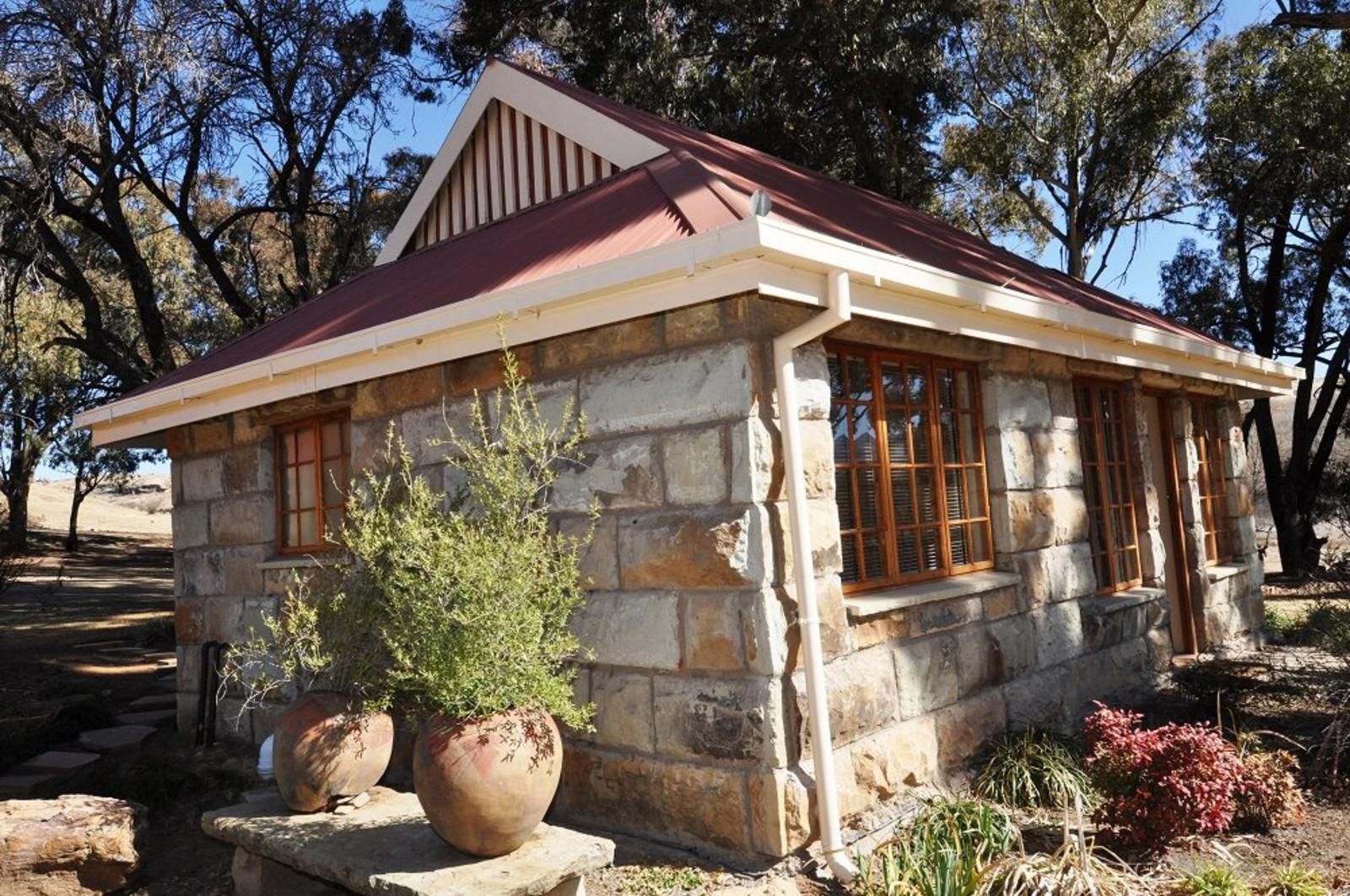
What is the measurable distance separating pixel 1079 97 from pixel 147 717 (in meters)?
14.0

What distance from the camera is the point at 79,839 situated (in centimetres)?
475

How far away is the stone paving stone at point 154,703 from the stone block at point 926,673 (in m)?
6.22

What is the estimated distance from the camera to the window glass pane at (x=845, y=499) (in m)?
5.26

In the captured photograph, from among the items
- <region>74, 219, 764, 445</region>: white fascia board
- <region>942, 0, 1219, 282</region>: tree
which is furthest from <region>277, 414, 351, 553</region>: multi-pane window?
<region>942, 0, 1219, 282</region>: tree

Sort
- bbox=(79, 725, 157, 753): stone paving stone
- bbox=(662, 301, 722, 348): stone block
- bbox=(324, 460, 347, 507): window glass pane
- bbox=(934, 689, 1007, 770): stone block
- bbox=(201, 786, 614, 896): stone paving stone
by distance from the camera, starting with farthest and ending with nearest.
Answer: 1. bbox=(79, 725, 157, 753): stone paving stone
2. bbox=(324, 460, 347, 507): window glass pane
3. bbox=(934, 689, 1007, 770): stone block
4. bbox=(662, 301, 722, 348): stone block
5. bbox=(201, 786, 614, 896): stone paving stone

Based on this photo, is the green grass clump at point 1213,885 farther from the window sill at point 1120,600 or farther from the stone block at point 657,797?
the window sill at point 1120,600

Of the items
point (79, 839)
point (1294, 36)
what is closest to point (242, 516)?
point (79, 839)

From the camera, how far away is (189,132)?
44.3ft

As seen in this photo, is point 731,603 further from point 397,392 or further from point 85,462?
point 85,462

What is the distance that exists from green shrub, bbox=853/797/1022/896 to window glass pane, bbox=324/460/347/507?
400 centimetres

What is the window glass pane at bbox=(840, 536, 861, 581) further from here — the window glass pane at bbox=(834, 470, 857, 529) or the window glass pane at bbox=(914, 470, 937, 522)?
the window glass pane at bbox=(914, 470, 937, 522)

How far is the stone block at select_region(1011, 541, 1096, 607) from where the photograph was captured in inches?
247

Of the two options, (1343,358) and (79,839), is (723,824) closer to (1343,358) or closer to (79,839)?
(79,839)

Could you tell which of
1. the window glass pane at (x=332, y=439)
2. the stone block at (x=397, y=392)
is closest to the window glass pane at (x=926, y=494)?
the stone block at (x=397, y=392)
